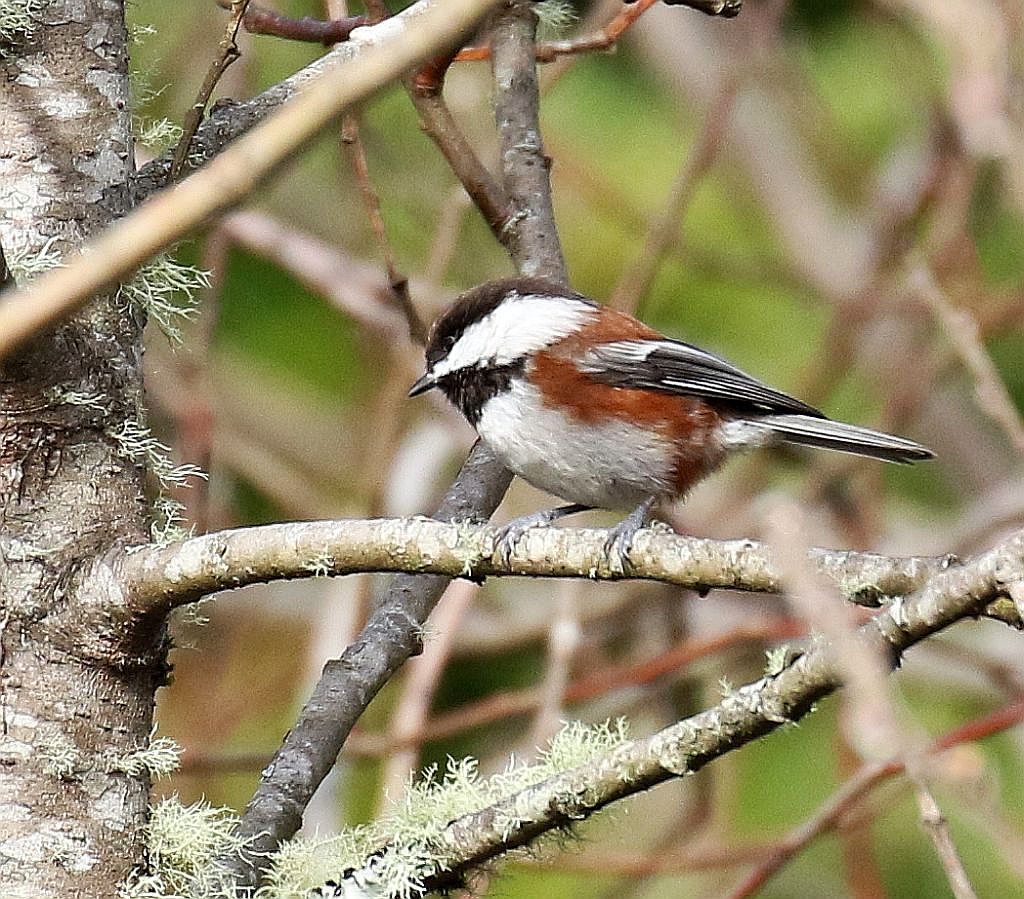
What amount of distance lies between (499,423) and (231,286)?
3.31 m

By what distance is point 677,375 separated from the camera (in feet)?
9.00

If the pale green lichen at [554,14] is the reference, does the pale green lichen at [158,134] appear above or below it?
below

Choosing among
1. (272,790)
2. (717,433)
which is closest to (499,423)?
(717,433)

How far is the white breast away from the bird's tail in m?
0.24

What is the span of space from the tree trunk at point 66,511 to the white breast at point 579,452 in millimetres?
919

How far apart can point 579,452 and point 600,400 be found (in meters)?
0.12

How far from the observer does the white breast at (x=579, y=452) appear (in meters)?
2.50

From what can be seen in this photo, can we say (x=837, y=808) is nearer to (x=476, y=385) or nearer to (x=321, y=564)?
(x=476, y=385)

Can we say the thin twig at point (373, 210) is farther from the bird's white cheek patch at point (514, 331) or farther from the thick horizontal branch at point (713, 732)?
the thick horizontal branch at point (713, 732)

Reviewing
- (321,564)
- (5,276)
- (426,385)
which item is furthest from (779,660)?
(426,385)

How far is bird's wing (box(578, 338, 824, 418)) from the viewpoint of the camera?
2.71m

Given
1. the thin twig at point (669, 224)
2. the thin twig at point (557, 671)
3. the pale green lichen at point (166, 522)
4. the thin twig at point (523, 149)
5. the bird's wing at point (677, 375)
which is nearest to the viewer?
the pale green lichen at point (166, 522)

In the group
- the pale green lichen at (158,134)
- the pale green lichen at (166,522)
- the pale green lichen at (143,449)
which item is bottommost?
the pale green lichen at (166,522)

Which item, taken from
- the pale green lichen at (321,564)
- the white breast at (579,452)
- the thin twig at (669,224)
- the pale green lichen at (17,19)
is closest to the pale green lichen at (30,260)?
the pale green lichen at (17,19)
